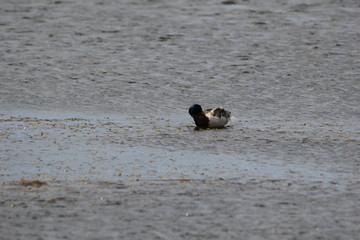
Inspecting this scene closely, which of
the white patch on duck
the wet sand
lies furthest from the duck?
the wet sand

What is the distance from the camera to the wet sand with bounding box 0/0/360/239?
675cm

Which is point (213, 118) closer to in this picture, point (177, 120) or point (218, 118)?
point (218, 118)

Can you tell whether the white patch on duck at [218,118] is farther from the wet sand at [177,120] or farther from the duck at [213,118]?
the wet sand at [177,120]

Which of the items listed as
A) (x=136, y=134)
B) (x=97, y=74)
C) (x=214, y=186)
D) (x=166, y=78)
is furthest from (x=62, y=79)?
(x=214, y=186)

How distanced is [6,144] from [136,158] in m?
1.96

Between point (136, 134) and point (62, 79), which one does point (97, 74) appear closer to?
point (62, 79)

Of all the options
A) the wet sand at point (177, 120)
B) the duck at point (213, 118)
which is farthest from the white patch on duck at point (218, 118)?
the wet sand at point (177, 120)

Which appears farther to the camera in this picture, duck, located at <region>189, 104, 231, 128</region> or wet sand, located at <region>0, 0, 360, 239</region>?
duck, located at <region>189, 104, 231, 128</region>

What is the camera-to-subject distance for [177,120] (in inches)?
508

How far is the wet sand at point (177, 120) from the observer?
22.1 ft

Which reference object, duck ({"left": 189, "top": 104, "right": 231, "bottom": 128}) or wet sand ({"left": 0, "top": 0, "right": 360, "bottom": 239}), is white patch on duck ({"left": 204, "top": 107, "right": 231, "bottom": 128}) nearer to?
duck ({"left": 189, "top": 104, "right": 231, "bottom": 128})

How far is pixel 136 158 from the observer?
934 centimetres

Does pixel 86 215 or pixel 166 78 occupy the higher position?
pixel 86 215

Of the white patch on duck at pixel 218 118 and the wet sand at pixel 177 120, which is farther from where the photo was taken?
the white patch on duck at pixel 218 118
